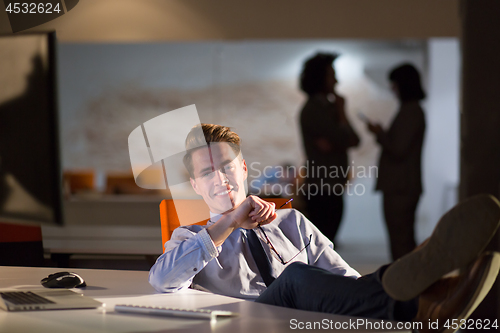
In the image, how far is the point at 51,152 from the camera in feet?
A: 2.78

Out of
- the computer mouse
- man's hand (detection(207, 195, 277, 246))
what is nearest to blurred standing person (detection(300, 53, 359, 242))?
man's hand (detection(207, 195, 277, 246))

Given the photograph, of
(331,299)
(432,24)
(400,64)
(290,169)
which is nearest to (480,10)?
(432,24)

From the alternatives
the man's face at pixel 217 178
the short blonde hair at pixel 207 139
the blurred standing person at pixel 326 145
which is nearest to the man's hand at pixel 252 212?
the man's face at pixel 217 178

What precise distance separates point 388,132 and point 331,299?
2792 mm

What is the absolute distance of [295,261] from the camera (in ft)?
4.13

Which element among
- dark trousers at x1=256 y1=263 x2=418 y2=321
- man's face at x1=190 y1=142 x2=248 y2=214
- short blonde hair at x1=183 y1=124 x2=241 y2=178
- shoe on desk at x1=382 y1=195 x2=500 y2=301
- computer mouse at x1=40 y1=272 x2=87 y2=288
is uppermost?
short blonde hair at x1=183 y1=124 x2=241 y2=178

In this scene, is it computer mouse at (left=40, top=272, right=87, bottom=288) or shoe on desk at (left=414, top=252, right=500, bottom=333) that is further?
computer mouse at (left=40, top=272, right=87, bottom=288)

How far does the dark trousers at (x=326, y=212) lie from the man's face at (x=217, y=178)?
2.00 metres

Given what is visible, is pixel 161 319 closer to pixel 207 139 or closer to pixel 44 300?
pixel 44 300

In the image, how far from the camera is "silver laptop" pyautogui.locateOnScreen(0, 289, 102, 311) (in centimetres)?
91

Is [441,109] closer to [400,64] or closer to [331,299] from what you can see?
[400,64]

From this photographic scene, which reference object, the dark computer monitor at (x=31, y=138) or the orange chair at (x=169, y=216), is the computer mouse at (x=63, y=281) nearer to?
the dark computer monitor at (x=31, y=138)

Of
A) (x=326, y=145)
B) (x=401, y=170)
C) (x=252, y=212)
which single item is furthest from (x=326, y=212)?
(x=252, y=212)

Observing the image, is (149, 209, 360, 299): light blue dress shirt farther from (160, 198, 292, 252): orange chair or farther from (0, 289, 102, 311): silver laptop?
(0, 289, 102, 311): silver laptop
